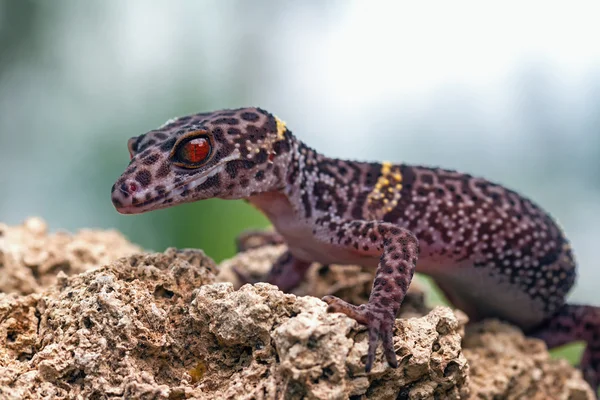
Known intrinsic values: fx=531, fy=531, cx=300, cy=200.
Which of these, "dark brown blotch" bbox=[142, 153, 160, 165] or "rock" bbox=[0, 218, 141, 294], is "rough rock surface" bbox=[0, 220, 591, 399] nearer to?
"dark brown blotch" bbox=[142, 153, 160, 165]

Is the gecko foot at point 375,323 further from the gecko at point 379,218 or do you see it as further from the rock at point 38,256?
the rock at point 38,256

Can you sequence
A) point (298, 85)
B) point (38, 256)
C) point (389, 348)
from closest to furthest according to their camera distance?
point (389, 348) < point (38, 256) < point (298, 85)

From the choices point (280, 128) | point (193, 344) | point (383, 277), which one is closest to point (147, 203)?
point (193, 344)

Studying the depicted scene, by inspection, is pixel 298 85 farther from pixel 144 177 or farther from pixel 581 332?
pixel 144 177

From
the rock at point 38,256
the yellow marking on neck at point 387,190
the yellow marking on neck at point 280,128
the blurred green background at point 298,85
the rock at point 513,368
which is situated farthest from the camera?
the blurred green background at point 298,85

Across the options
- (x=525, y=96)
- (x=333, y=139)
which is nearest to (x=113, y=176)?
(x=333, y=139)

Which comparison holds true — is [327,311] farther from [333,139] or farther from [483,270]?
[333,139]

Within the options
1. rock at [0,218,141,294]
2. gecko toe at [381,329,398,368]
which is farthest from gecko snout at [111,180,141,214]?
gecko toe at [381,329,398,368]

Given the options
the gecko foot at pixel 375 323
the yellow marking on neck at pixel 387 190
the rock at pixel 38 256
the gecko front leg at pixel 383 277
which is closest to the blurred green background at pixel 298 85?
the rock at pixel 38 256
